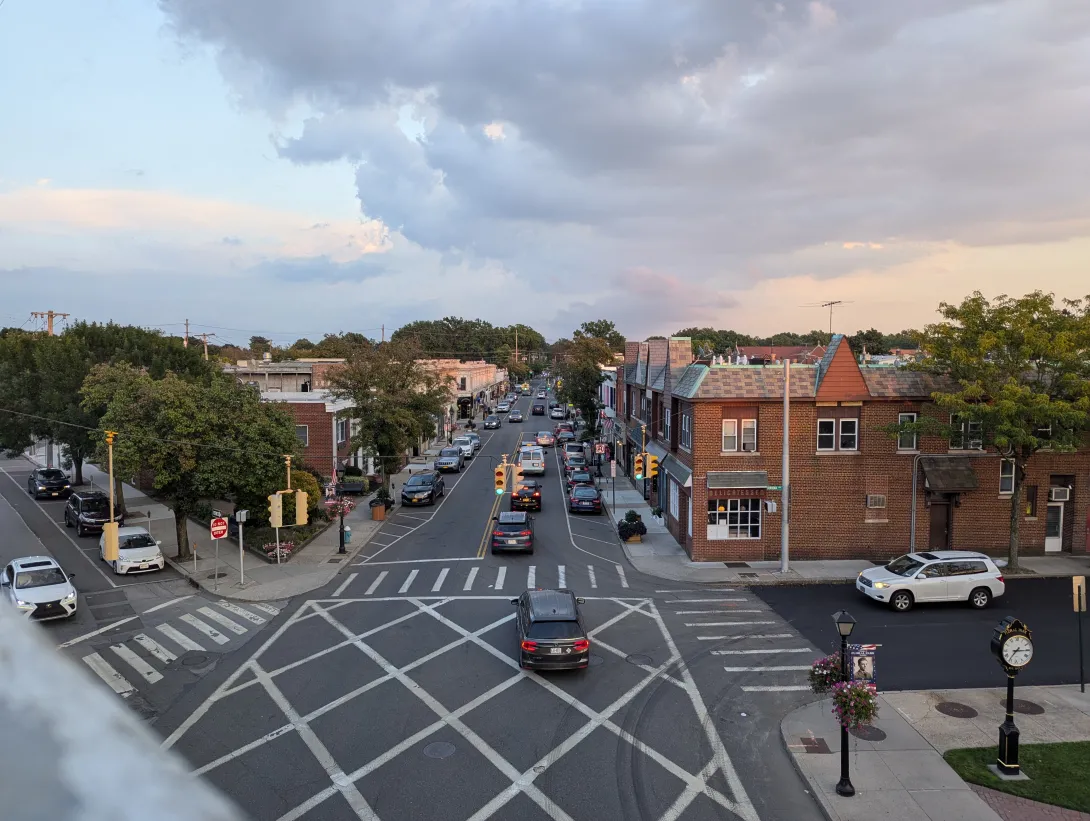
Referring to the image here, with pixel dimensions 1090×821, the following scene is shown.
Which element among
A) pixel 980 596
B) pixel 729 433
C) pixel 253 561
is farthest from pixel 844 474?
pixel 253 561

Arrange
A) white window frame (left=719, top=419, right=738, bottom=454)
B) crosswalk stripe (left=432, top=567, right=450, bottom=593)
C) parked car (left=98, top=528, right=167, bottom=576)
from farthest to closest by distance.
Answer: white window frame (left=719, top=419, right=738, bottom=454) → parked car (left=98, top=528, right=167, bottom=576) → crosswalk stripe (left=432, top=567, right=450, bottom=593)

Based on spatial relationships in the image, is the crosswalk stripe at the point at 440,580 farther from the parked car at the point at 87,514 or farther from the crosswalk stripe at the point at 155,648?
the parked car at the point at 87,514

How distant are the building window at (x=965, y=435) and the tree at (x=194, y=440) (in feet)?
83.9

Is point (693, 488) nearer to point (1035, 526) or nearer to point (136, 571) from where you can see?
point (1035, 526)

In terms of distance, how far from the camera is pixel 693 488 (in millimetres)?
28016

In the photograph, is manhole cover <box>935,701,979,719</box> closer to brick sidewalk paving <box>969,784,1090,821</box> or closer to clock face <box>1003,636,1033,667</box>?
clock face <box>1003,636,1033,667</box>

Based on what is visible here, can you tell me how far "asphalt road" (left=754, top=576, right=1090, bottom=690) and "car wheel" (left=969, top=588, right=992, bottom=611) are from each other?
197 mm

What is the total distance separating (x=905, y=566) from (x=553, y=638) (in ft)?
40.9

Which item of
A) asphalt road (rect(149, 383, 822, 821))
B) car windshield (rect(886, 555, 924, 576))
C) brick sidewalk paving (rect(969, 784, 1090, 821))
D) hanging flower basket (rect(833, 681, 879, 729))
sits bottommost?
asphalt road (rect(149, 383, 822, 821))

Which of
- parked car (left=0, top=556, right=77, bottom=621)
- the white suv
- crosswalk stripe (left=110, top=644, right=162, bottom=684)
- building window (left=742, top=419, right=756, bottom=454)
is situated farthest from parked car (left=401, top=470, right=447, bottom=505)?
the white suv

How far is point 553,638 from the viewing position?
16500 millimetres

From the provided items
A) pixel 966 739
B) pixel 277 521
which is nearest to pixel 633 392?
pixel 277 521

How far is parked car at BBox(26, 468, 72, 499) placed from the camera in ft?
139

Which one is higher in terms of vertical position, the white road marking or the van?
the van
